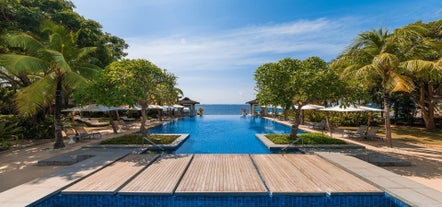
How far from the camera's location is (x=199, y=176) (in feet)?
20.2

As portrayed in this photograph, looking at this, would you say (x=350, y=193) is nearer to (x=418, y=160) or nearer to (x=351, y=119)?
(x=418, y=160)

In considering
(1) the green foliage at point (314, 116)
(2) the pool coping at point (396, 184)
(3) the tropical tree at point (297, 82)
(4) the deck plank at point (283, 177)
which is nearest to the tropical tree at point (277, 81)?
(3) the tropical tree at point (297, 82)

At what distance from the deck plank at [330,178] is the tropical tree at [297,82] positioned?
324 cm

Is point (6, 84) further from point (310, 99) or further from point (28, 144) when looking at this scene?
point (310, 99)

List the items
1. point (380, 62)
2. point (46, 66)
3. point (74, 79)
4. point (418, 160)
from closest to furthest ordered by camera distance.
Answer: point (418, 160) → point (380, 62) → point (46, 66) → point (74, 79)

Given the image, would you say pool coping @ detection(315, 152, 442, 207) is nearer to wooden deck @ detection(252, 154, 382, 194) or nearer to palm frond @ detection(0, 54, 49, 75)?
wooden deck @ detection(252, 154, 382, 194)

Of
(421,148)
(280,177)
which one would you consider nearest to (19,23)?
(280,177)

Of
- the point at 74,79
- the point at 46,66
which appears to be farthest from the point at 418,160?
the point at 46,66

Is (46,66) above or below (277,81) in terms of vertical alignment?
above

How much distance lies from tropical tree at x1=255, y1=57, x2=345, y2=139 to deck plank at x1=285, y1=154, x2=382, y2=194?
324cm

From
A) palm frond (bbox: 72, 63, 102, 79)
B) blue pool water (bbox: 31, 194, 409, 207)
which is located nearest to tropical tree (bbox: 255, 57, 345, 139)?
blue pool water (bbox: 31, 194, 409, 207)

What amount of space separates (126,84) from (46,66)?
379 cm

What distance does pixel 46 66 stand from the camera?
9742 mm

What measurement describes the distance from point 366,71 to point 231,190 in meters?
8.67
